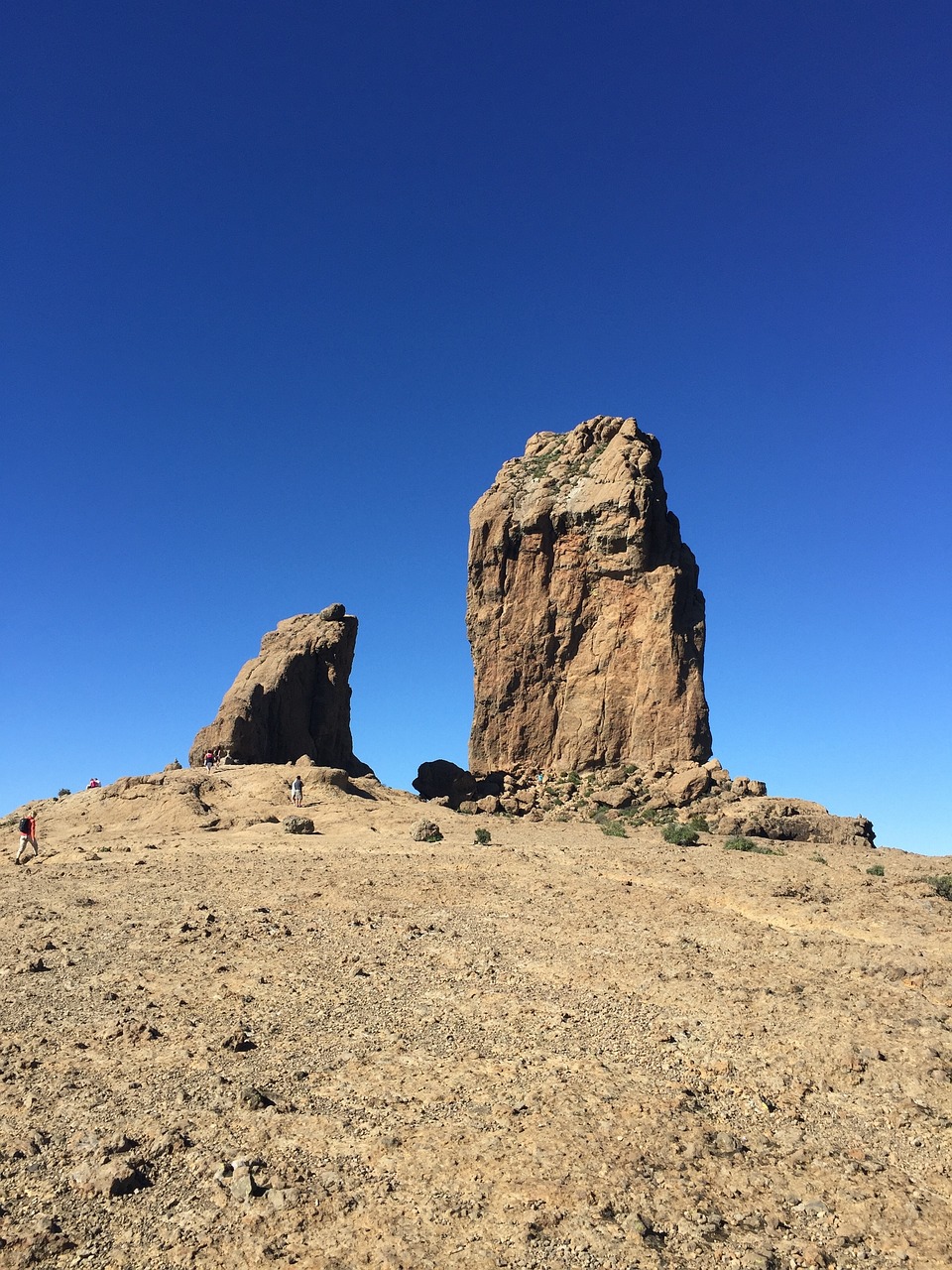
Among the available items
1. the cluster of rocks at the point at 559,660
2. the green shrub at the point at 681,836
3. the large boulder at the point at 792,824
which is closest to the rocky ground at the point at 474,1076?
the green shrub at the point at 681,836

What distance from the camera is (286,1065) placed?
23.9 feet

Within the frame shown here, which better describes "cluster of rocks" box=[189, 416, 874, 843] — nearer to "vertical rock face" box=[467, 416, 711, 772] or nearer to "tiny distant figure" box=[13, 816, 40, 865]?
"vertical rock face" box=[467, 416, 711, 772]

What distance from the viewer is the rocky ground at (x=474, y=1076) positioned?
4930 mm

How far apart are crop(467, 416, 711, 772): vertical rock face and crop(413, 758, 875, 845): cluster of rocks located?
1171 millimetres

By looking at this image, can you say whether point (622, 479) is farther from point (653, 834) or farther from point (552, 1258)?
point (552, 1258)

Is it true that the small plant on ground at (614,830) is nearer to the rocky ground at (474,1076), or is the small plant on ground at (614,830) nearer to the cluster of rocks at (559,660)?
the cluster of rocks at (559,660)

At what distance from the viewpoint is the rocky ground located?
4.93m

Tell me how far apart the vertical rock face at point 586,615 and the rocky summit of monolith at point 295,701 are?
24.1 ft

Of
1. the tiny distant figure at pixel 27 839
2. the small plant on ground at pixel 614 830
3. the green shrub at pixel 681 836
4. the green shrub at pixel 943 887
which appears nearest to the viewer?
the green shrub at pixel 943 887

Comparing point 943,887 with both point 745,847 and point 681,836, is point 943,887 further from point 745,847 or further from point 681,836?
point 681,836

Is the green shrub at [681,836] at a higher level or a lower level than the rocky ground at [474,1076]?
higher

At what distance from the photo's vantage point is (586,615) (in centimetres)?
3975

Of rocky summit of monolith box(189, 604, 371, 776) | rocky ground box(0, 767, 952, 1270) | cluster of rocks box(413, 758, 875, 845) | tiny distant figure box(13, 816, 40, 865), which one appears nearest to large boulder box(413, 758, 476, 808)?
cluster of rocks box(413, 758, 875, 845)

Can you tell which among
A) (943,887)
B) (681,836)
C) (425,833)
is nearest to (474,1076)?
(943,887)
